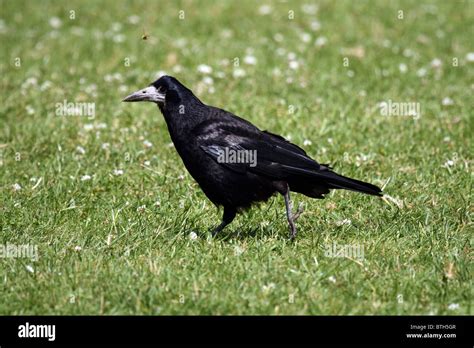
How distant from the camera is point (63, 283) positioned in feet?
15.5

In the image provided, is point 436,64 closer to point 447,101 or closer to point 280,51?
point 447,101

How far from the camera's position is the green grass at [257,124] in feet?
15.5

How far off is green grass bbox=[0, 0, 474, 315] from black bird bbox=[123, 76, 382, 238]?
304 millimetres

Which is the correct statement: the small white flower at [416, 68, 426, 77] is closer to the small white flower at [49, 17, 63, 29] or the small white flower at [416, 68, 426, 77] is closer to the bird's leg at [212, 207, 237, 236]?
the bird's leg at [212, 207, 237, 236]

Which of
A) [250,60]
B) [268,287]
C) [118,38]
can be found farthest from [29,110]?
[268,287]

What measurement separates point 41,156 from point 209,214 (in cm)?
208

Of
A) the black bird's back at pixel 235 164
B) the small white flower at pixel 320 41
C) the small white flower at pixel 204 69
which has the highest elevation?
the small white flower at pixel 320 41

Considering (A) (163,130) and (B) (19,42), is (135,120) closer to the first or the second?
(A) (163,130)

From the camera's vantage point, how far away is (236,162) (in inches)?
225

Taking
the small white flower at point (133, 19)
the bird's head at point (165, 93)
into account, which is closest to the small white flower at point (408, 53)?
the small white flower at point (133, 19)

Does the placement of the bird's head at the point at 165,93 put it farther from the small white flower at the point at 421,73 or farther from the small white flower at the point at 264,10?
the small white flower at the point at 264,10

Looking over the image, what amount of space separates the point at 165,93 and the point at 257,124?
2497 millimetres

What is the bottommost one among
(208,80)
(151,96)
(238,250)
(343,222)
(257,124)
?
(238,250)

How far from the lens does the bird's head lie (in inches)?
233
